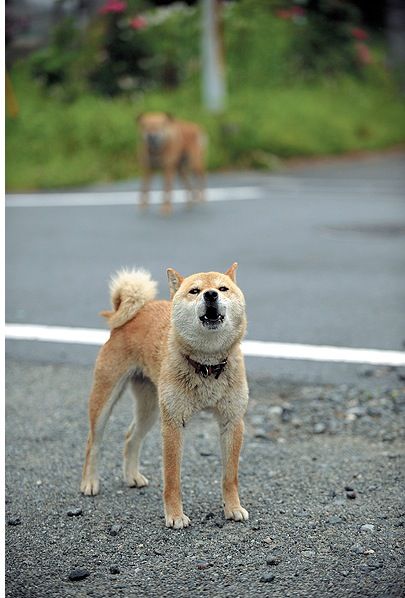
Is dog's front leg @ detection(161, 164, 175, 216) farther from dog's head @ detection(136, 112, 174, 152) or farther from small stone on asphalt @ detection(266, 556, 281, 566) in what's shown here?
small stone on asphalt @ detection(266, 556, 281, 566)

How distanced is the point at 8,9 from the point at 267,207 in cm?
1016

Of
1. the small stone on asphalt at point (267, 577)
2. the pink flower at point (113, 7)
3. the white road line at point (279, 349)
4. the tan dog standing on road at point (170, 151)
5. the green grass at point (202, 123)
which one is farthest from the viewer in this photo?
the pink flower at point (113, 7)

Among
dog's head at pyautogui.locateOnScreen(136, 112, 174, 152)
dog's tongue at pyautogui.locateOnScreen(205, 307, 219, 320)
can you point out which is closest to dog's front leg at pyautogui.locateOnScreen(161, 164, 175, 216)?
dog's head at pyautogui.locateOnScreen(136, 112, 174, 152)

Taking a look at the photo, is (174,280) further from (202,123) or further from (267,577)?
(202,123)

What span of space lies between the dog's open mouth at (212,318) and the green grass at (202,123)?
43.2 feet

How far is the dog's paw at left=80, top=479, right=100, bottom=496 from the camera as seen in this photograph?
4.84 metres

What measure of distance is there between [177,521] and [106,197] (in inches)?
460

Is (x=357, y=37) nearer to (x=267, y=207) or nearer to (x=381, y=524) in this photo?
(x=267, y=207)

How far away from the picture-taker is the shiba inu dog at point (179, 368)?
4.33m

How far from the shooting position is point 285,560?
13.1ft

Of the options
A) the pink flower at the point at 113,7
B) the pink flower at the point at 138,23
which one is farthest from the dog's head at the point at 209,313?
the pink flower at the point at 138,23

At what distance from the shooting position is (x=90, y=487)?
4.86 metres

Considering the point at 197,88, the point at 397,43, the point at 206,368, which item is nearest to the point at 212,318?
the point at 206,368

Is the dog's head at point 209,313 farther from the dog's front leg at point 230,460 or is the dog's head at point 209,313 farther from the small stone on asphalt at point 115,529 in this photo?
the small stone on asphalt at point 115,529
